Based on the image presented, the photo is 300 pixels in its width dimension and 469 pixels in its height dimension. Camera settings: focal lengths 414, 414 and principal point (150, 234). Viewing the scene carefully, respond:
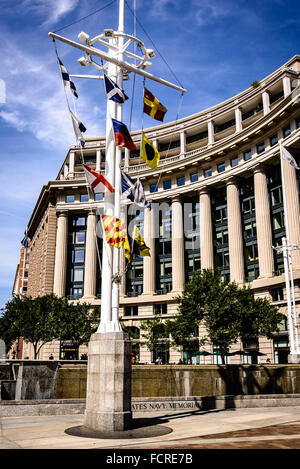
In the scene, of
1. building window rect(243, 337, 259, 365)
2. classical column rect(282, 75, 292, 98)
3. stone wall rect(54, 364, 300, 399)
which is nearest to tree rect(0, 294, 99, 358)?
building window rect(243, 337, 259, 365)

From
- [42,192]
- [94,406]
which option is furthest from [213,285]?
[42,192]

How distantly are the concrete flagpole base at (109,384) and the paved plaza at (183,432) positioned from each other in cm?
113

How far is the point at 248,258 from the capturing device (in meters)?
60.6

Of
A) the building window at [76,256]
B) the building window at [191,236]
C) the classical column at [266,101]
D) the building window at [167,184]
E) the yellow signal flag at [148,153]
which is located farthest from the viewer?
the building window at [76,256]

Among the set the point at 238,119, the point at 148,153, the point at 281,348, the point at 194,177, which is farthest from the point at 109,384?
the point at 238,119

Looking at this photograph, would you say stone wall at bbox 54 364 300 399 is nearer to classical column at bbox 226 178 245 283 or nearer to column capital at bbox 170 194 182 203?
classical column at bbox 226 178 245 283

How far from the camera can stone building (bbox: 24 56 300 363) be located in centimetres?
5475

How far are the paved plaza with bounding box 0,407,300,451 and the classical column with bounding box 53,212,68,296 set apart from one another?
56.1m

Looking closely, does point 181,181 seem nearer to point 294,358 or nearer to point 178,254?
point 178,254

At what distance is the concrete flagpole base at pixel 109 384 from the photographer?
13078 millimetres

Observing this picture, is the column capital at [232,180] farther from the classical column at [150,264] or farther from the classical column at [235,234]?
the classical column at [150,264]

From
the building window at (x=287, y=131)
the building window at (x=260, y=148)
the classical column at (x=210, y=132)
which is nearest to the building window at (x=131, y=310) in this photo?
the classical column at (x=210, y=132)

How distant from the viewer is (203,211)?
65.9 m

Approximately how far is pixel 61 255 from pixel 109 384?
62.6m
